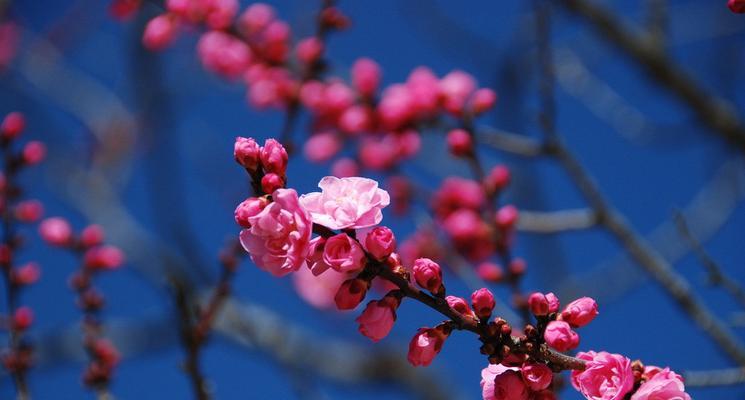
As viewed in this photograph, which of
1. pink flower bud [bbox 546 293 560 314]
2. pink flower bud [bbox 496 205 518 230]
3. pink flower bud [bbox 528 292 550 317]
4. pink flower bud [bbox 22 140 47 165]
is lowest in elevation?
pink flower bud [bbox 22 140 47 165]

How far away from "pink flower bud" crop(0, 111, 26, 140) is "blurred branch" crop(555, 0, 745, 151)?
255 centimetres

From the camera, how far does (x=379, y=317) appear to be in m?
1.17

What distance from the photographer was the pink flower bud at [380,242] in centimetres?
115

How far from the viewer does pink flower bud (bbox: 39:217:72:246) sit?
2.36 meters

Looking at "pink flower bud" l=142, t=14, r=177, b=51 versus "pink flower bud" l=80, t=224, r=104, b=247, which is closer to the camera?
"pink flower bud" l=80, t=224, r=104, b=247

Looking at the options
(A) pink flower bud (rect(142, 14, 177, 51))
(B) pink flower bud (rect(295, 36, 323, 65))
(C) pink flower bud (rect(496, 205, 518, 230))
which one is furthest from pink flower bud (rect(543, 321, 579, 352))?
(A) pink flower bud (rect(142, 14, 177, 51))

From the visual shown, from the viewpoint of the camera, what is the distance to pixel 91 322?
2.14m

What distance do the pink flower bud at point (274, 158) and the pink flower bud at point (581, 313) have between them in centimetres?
55

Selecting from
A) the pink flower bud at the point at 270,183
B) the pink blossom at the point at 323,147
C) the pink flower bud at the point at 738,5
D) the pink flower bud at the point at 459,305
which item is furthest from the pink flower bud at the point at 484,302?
the pink blossom at the point at 323,147

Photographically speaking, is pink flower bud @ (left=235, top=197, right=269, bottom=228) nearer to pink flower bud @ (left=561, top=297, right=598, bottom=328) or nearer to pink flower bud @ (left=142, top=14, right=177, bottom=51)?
pink flower bud @ (left=561, top=297, right=598, bottom=328)

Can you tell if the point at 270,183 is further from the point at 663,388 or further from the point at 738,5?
the point at 738,5

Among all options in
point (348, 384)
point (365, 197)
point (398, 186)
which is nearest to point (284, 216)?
point (365, 197)

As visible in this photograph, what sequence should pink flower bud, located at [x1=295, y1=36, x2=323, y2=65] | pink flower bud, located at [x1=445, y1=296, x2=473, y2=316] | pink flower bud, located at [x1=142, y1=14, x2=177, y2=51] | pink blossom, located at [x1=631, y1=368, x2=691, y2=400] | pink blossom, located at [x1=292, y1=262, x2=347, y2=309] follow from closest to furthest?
1. pink blossom, located at [x1=631, y1=368, x2=691, y2=400]
2. pink flower bud, located at [x1=445, y1=296, x2=473, y2=316]
3. pink flower bud, located at [x1=295, y1=36, x2=323, y2=65]
4. pink flower bud, located at [x1=142, y1=14, x2=177, y2=51]
5. pink blossom, located at [x1=292, y1=262, x2=347, y2=309]

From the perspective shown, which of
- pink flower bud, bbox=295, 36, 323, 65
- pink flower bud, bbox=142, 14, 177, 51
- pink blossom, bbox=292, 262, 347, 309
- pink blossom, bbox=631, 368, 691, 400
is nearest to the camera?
pink blossom, bbox=631, 368, 691, 400
